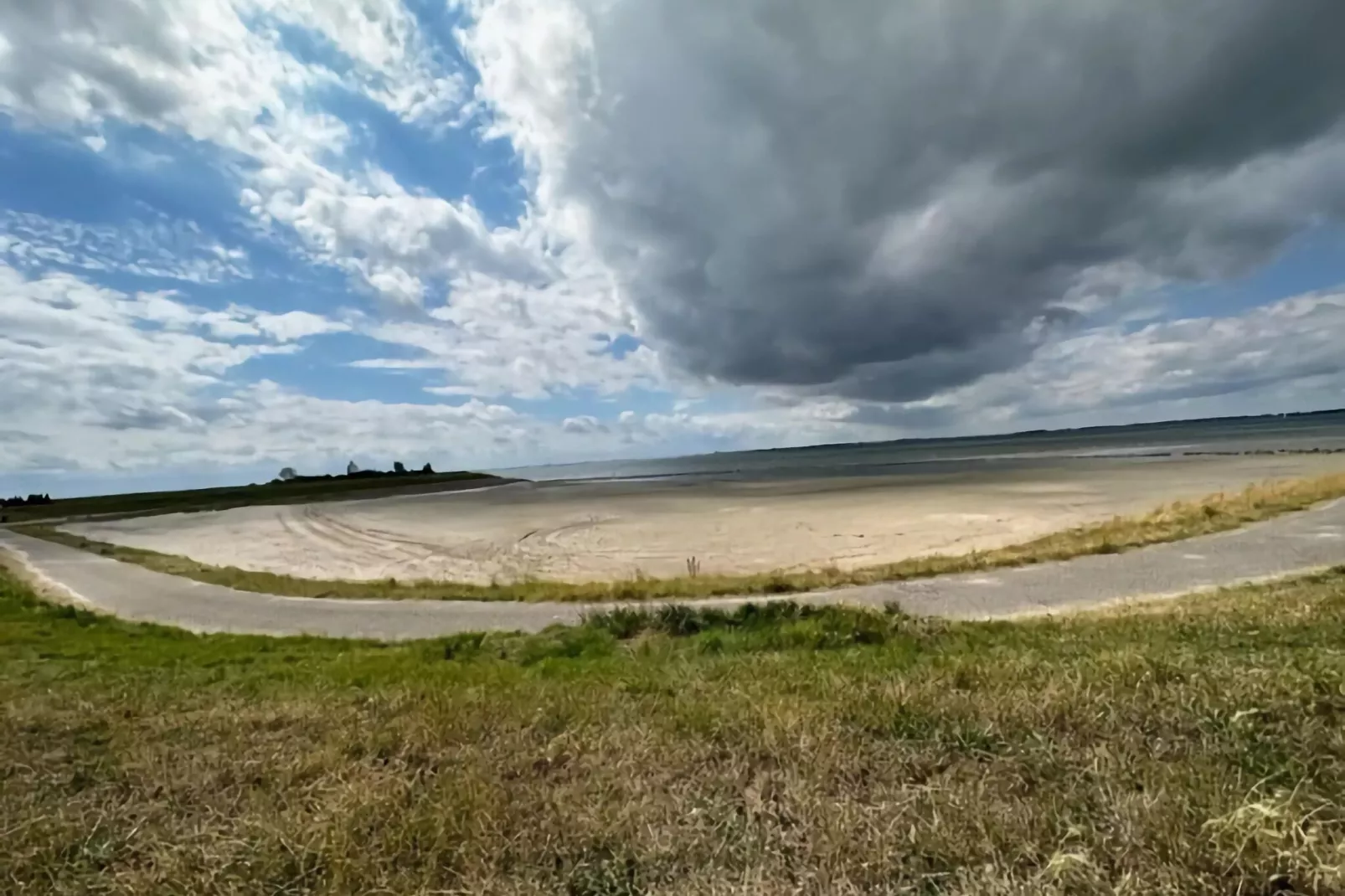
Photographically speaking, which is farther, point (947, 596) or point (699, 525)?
point (699, 525)

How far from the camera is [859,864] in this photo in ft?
9.20

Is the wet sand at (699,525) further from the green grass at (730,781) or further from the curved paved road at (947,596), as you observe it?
the green grass at (730,781)

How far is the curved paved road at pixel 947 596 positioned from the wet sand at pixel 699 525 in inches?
287

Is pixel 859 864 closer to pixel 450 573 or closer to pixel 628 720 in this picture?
pixel 628 720

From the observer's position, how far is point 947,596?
51.0ft

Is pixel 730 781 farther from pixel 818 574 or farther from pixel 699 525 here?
pixel 699 525

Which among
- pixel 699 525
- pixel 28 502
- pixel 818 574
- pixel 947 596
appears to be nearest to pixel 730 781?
pixel 947 596

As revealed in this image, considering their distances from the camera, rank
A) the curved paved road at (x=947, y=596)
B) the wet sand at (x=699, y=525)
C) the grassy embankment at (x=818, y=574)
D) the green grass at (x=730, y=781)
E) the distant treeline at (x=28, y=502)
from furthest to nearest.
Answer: the distant treeline at (x=28, y=502), the wet sand at (x=699, y=525), the grassy embankment at (x=818, y=574), the curved paved road at (x=947, y=596), the green grass at (x=730, y=781)

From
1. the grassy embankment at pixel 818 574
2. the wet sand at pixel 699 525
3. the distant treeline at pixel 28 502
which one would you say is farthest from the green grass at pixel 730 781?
the distant treeline at pixel 28 502

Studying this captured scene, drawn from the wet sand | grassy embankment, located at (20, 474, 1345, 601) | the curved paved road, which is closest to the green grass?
the curved paved road

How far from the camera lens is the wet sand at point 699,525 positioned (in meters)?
28.3

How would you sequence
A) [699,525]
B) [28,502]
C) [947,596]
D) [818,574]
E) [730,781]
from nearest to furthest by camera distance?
[730,781]
[947,596]
[818,574]
[699,525]
[28,502]

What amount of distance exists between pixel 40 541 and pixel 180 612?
4174cm

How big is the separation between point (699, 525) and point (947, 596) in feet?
75.3
